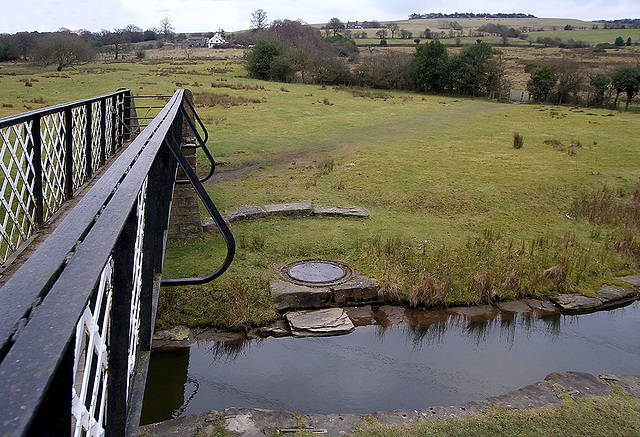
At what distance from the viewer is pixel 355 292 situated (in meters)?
6.59

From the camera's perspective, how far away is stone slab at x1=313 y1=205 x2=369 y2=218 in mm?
9461

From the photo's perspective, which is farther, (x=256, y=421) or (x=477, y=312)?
(x=477, y=312)

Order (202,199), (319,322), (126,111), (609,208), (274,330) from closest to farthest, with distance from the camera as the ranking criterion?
(202,199) → (274,330) → (319,322) → (609,208) → (126,111)

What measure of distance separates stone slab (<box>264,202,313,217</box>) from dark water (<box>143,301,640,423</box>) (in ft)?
11.4

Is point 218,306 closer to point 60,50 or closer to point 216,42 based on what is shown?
point 60,50

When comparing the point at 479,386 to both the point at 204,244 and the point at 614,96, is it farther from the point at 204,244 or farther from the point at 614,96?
the point at 614,96

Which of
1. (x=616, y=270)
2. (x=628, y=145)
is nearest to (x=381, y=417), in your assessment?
(x=616, y=270)

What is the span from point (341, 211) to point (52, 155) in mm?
5259

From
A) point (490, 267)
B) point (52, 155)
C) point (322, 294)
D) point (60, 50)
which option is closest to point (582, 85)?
point (490, 267)

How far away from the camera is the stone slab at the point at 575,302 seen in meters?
6.84

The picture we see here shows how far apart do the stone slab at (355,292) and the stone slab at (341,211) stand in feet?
9.28

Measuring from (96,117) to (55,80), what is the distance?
27430mm

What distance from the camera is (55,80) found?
3130 cm

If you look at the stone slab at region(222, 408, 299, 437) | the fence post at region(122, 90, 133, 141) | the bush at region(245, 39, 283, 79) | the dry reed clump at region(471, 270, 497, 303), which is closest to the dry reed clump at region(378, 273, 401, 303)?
the dry reed clump at region(471, 270, 497, 303)
